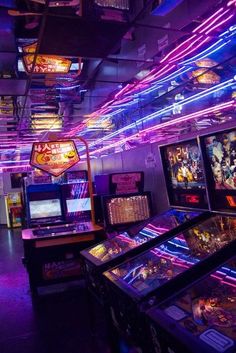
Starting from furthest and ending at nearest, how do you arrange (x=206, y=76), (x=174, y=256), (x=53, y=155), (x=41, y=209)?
(x=41, y=209) → (x=53, y=155) → (x=206, y=76) → (x=174, y=256)

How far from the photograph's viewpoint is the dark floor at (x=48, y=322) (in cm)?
314

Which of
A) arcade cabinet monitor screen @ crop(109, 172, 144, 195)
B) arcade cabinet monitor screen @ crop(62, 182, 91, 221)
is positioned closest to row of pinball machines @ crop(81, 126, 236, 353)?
arcade cabinet monitor screen @ crop(109, 172, 144, 195)

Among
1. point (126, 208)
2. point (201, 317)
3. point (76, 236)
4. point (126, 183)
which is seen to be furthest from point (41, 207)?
point (201, 317)

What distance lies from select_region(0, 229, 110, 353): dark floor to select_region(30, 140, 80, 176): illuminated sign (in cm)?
172

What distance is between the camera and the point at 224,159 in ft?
7.40

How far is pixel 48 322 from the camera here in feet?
12.0

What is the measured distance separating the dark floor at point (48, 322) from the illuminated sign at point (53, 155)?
172 cm

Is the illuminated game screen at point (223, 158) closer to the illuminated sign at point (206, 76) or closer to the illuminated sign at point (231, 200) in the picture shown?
the illuminated sign at point (231, 200)

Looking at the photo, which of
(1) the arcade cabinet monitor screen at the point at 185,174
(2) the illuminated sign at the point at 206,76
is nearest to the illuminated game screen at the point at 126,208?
(1) the arcade cabinet monitor screen at the point at 185,174

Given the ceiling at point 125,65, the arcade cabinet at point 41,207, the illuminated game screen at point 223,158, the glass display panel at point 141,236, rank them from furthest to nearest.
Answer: the arcade cabinet at point 41,207 → the ceiling at point 125,65 → the glass display panel at point 141,236 → the illuminated game screen at point 223,158

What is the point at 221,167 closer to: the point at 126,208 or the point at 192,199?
the point at 192,199

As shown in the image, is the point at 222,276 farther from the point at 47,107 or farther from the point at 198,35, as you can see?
the point at 47,107

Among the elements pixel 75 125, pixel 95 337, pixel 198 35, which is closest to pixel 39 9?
pixel 198 35

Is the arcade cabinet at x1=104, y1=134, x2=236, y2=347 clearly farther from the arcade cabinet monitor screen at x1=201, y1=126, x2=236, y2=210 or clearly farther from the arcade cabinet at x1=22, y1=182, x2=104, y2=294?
the arcade cabinet at x1=22, y1=182, x2=104, y2=294
